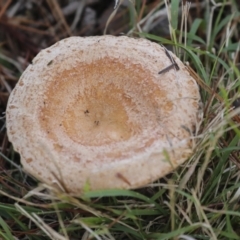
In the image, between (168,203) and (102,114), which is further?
(102,114)

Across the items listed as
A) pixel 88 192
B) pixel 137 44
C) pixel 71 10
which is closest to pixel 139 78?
pixel 137 44

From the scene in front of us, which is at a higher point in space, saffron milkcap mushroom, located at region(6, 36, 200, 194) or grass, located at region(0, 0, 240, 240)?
saffron milkcap mushroom, located at region(6, 36, 200, 194)

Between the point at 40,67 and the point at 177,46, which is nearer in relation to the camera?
the point at 40,67

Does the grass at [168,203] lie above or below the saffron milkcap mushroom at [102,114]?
below

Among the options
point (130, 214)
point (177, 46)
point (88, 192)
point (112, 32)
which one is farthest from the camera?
point (112, 32)

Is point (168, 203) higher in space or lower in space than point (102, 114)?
lower

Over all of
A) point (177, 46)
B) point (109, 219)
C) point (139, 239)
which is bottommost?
point (139, 239)

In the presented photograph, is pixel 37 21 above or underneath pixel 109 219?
above

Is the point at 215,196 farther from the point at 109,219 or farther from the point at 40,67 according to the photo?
the point at 40,67
